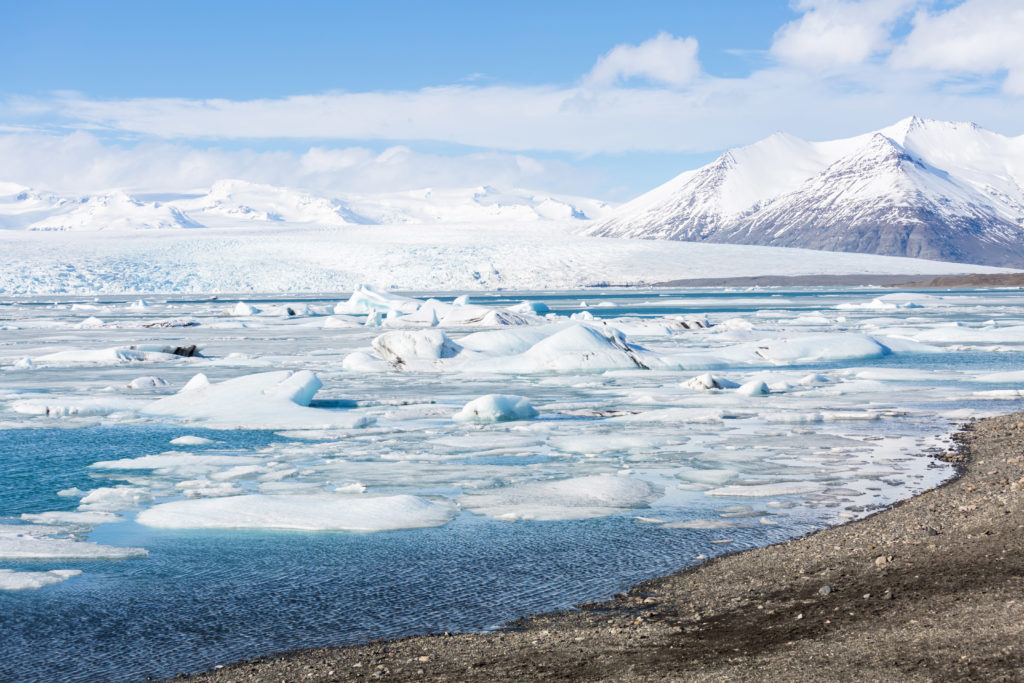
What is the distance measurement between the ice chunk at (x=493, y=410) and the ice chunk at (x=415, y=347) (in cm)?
602

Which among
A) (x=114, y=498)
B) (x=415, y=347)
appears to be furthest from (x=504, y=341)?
(x=114, y=498)

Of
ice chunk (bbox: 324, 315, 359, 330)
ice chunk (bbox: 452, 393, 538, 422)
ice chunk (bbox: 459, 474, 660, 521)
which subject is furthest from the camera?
ice chunk (bbox: 324, 315, 359, 330)

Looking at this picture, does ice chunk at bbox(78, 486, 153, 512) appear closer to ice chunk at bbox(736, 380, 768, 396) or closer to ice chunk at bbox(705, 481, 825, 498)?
ice chunk at bbox(705, 481, 825, 498)

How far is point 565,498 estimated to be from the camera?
23.2ft

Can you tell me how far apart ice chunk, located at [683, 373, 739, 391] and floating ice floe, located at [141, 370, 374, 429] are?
5.14 meters

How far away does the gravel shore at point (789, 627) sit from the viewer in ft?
11.9

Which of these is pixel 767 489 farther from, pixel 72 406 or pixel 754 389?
pixel 72 406

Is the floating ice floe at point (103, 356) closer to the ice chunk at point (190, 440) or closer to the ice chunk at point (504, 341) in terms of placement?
the ice chunk at point (504, 341)

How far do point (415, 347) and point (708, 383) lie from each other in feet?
19.0

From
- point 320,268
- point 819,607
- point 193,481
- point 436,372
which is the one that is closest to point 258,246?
point 320,268

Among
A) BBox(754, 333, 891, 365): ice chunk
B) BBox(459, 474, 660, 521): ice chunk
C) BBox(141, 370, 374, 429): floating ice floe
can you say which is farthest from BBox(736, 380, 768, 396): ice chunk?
BBox(459, 474, 660, 521): ice chunk

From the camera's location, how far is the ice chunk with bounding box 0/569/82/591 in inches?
203

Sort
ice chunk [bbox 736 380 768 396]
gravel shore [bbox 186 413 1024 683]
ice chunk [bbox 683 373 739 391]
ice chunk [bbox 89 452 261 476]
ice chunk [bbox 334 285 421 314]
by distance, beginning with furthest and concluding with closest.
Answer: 1. ice chunk [bbox 334 285 421 314]
2. ice chunk [bbox 683 373 739 391]
3. ice chunk [bbox 736 380 768 396]
4. ice chunk [bbox 89 452 261 476]
5. gravel shore [bbox 186 413 1024 683]

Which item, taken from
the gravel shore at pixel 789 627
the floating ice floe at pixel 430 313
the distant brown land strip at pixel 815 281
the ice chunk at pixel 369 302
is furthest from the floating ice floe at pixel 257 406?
the distant brown land strip at pixel 815 281
